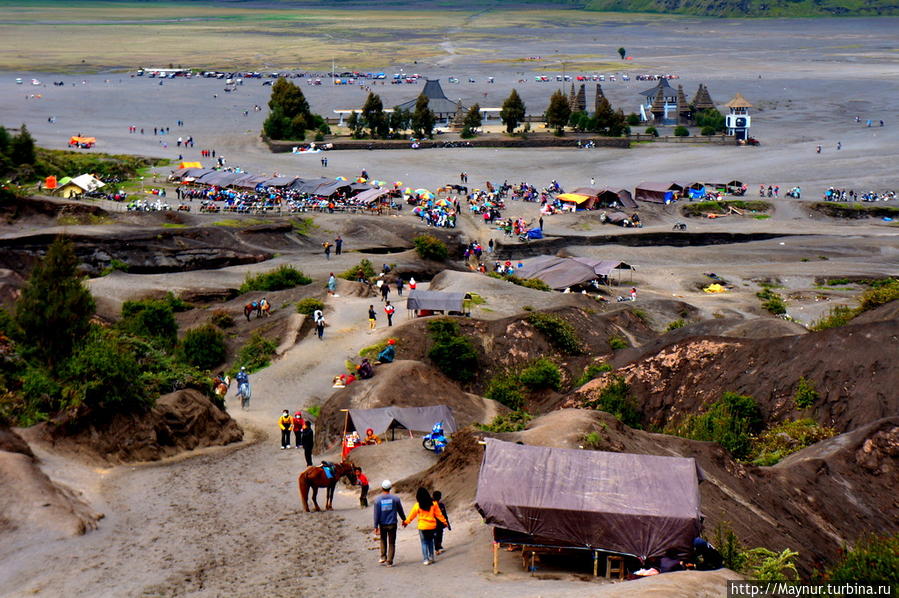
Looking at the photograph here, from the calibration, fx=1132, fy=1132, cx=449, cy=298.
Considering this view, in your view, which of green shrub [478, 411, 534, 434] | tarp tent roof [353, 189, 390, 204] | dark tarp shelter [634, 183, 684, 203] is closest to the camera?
green shrub [478, 411, 534, 434]

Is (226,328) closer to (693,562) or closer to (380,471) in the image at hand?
(380,471)

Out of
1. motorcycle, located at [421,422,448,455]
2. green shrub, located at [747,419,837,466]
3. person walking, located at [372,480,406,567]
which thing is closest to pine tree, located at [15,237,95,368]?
motorcycle, located at [421,422,448,455]

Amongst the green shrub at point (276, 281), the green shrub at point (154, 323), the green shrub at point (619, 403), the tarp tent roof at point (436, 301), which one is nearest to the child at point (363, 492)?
the green shrub at point (619, 403)

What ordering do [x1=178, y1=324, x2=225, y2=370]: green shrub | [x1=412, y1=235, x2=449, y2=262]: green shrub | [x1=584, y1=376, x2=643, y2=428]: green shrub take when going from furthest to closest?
[x1=412, y1=235, x2=449, y2=262]: green shrub → [x1=178, y1=324, x2=225, y2=370]: green shrub → [x1=584, y1=376, x2=643, y2=428]: green shrub

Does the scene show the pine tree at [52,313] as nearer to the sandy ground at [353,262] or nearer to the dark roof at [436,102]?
the sandy ground at [353,262]

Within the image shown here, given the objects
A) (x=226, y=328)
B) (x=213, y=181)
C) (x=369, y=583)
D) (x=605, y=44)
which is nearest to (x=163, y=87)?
(x=213, y=181)

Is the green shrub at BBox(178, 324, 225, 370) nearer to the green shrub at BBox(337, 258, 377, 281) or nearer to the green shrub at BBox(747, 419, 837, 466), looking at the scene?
the green shrub at BBox(337, 258, 377, 281)

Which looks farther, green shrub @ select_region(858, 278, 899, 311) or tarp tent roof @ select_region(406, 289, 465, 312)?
tarp tent roof @ select_region(406, 289, 465, 312)
